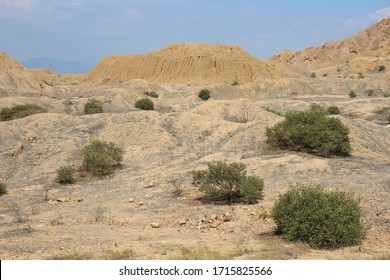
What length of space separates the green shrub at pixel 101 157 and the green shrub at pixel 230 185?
5.96 meters

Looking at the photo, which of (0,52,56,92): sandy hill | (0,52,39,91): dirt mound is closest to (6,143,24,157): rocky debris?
(0,52,56,92): sandy hill

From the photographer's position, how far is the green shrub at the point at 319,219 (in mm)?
8766

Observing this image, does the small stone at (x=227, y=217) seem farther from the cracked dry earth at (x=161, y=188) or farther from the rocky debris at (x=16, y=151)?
the rocky debris at (x=16, y=151)

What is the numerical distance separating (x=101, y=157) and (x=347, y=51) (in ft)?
353

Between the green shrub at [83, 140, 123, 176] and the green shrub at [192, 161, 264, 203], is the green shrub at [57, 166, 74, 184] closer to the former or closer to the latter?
the green shrub at [83, 140, 123, 176]

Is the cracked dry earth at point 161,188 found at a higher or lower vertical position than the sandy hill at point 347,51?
lower

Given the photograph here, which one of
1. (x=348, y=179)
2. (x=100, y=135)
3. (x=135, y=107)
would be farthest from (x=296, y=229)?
(x=135, y=107)

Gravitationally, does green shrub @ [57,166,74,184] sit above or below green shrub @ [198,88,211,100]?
below

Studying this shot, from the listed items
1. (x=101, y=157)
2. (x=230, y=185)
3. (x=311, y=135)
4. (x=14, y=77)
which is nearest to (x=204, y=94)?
(x=14, y=77)

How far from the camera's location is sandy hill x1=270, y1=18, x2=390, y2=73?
341 ft

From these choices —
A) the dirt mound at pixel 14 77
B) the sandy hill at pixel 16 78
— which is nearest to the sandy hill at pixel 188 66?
the sandy hill at pixel 16 78

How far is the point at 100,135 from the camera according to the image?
75.2 ft

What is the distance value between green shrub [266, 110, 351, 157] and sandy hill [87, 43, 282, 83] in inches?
2276
